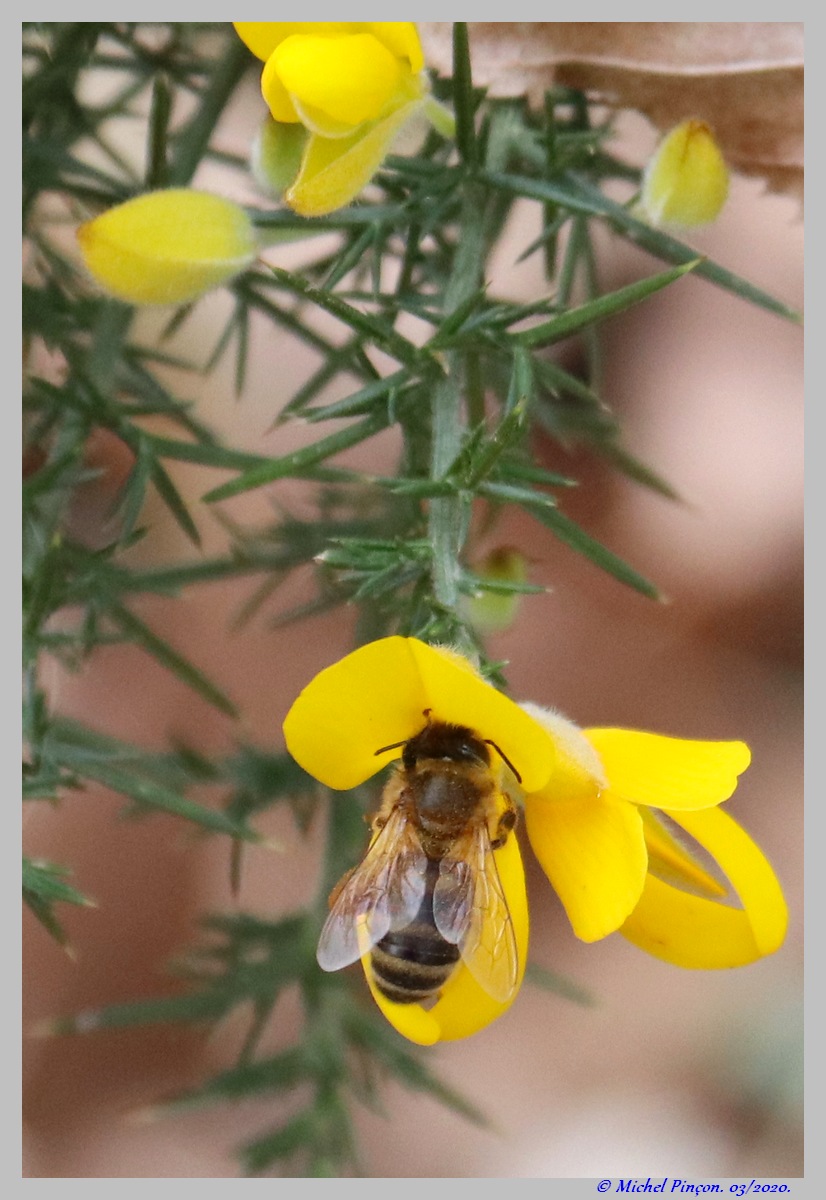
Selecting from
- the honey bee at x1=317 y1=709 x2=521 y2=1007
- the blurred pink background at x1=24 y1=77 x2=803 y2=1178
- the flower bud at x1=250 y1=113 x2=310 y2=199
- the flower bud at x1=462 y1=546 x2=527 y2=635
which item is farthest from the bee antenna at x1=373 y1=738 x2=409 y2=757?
the blurred pink background at x1=24 y1=77 x2=803 y2=1178

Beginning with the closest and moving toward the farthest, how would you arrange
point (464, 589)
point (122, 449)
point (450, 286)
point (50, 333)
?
point (464, 589), point (450, 286), point (50, 333), point (122, 449)

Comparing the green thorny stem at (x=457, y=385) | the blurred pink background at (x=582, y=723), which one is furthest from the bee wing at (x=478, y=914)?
the blurred pink background at (x=582, y=723)

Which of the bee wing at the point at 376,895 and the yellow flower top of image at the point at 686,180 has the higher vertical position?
the yellow flower top of image at the point at 686,180

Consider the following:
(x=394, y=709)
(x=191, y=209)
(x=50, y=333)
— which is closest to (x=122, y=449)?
(x=50, y=333)

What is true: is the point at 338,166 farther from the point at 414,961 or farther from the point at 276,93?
the point at 414,961

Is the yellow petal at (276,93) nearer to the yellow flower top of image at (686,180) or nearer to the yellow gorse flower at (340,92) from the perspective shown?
the yellow gorse flower at (340,92)

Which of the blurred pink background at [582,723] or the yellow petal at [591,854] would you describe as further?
the blurred pink background at [582,723]

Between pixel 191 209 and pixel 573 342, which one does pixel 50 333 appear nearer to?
pixel 191 209
